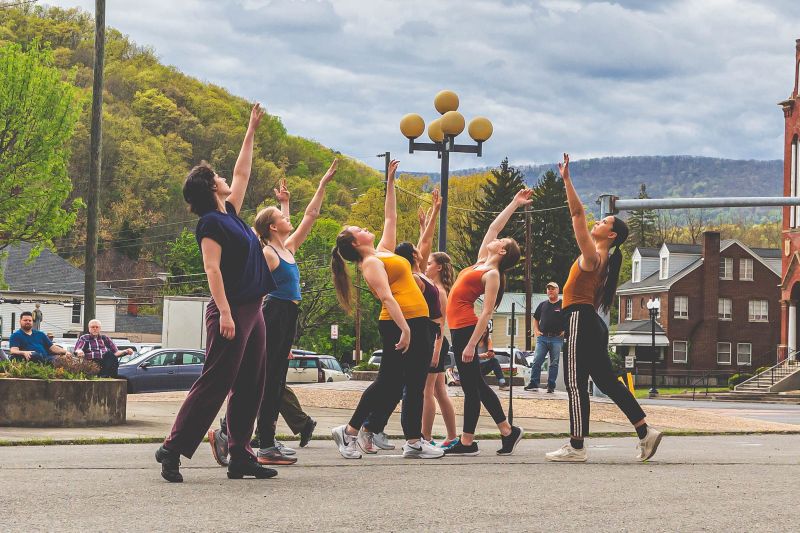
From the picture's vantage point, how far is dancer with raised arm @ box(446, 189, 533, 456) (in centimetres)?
988

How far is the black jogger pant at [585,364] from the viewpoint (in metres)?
9.09

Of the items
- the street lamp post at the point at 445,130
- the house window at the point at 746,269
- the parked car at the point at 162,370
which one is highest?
the house window at the point at 746,269

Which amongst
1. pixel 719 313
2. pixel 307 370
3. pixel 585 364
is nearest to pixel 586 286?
pixel 585 364

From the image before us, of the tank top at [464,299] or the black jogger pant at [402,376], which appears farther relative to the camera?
the tank top at [464,299]

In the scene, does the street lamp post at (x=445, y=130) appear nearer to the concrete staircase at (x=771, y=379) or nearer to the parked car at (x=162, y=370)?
the parked car at (x=162, y=370)

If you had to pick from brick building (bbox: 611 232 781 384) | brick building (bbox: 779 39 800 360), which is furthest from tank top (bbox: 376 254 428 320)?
brick building (bbox: 611 232 781 384)

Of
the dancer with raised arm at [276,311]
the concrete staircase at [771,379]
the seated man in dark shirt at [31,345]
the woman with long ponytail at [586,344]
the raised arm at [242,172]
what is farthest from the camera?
the concrete staircase at [771,379]

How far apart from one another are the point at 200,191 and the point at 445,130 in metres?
10.6

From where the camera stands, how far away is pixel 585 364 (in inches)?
359

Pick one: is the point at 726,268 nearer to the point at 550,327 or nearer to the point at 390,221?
the point at 550,327

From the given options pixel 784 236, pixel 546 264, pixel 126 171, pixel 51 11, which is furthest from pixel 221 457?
pixel 51 11

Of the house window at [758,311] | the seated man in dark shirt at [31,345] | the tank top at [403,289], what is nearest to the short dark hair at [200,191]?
the tank top at [403,289]

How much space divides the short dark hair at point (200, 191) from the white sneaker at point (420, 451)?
296 cm

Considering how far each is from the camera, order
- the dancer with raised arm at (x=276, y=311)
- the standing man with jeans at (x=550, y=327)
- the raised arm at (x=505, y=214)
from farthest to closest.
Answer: the standing man with jeans at (x=550, y=327), the raised arm at (x=505, y=214), the dancer with raised arm at (x=276, y=311)
